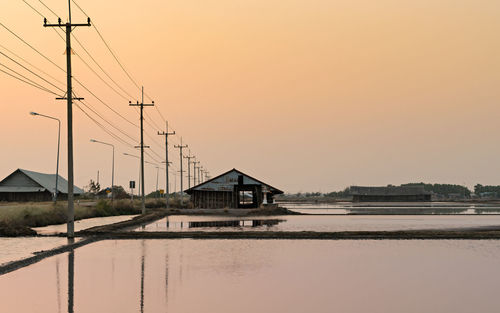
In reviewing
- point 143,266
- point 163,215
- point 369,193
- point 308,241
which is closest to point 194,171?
point 369,193

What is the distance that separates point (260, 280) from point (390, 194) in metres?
160

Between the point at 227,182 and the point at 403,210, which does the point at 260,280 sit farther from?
the point at 403,210

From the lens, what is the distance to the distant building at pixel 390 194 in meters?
170

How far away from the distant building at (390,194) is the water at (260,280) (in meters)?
148

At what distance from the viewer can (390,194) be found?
170m

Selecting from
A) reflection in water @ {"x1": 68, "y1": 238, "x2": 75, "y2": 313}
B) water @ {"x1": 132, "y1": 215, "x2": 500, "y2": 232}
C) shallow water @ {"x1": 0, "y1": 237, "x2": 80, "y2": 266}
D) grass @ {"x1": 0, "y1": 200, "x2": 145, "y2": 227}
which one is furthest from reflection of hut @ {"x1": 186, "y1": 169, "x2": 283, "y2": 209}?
reflection in water @ {"x1": 68, "y1": 238, "x2": 75, "y2": 313}

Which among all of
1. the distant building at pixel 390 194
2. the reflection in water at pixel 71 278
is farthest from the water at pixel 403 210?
the reflection in water at pixel 71 278

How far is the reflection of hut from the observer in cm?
8169

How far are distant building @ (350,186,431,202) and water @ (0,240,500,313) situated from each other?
148 m

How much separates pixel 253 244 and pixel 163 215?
1566 inches

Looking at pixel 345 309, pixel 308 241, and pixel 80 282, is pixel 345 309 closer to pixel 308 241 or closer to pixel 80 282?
pixel 80 282

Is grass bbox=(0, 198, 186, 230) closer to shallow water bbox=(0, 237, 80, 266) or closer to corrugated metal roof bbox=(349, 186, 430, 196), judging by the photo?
shallow water bbox=(0, 237, 80, 266)

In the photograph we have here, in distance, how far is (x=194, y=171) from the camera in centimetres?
16238

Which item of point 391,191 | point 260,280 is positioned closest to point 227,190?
point 260,280
